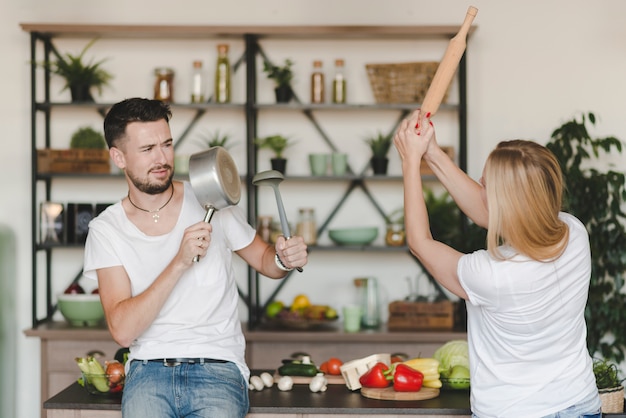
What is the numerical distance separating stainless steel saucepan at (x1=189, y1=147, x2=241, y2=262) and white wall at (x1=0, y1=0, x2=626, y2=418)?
8.09 feet

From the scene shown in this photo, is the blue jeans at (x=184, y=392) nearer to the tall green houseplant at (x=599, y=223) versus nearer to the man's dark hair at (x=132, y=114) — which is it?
the man's dark hair at (x=132, y=114)

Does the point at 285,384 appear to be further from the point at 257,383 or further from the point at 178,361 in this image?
the point at 178,361

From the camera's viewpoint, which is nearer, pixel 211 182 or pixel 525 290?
→ pixel 525 290

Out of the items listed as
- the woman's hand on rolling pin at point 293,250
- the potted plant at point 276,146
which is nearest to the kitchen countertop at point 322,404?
the woman's hand on rolling pin at point 293,250

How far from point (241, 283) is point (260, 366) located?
0.64 m

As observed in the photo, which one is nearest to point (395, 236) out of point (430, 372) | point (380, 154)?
point (380, 154)

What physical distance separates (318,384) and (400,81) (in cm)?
239

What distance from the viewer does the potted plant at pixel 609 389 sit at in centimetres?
254

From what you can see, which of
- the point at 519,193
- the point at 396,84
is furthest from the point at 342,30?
the point at 519,193

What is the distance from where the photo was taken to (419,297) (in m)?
4.59

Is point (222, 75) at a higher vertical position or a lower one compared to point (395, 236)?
higher

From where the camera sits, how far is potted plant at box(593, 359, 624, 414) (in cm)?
254

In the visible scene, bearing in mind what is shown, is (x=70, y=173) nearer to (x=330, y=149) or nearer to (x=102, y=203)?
(x=102, y=203)

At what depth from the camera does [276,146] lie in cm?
462
